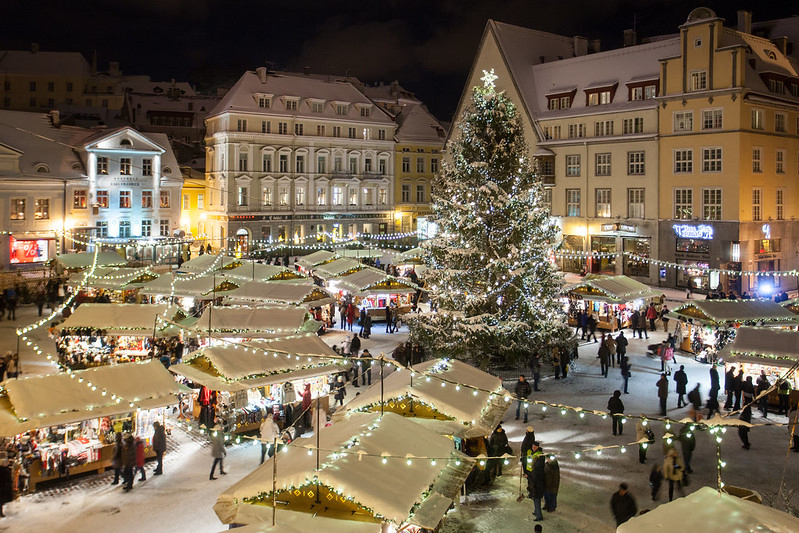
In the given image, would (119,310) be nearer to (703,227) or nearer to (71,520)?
(71,520)

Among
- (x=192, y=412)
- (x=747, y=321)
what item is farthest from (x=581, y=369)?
(x=192, y=412)

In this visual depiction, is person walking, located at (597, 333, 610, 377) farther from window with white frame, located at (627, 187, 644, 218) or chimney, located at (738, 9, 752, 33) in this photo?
chimney, located at (738, 9, 752, 33)

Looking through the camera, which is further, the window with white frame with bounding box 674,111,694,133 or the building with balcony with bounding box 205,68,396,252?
the building with balcony with bounding box 205,68,396,252

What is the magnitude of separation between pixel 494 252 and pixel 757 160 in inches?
941

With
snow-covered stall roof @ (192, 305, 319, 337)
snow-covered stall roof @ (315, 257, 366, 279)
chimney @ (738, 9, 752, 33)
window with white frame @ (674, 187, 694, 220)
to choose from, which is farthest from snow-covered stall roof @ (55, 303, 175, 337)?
chimney @ (738, 9, 752, 33)

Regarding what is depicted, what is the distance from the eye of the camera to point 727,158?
120 ft

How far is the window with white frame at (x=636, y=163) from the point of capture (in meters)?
40.8

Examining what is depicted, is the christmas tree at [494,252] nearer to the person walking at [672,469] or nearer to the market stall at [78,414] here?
the person walking at [672,469]

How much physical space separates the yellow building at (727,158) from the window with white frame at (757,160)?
0.18 ft

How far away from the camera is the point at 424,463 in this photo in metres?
10.6

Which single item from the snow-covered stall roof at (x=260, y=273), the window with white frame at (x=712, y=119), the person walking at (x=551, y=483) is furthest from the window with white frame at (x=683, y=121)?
the person walking at (x=551, y=483)

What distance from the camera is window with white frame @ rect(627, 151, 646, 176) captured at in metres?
40.8

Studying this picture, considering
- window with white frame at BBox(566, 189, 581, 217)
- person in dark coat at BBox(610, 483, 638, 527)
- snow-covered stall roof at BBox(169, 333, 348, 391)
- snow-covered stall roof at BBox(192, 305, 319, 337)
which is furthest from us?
window with white frame at BBox(566, 189, 581, 217)

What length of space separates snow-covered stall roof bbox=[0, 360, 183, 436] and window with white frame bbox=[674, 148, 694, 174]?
106ft
